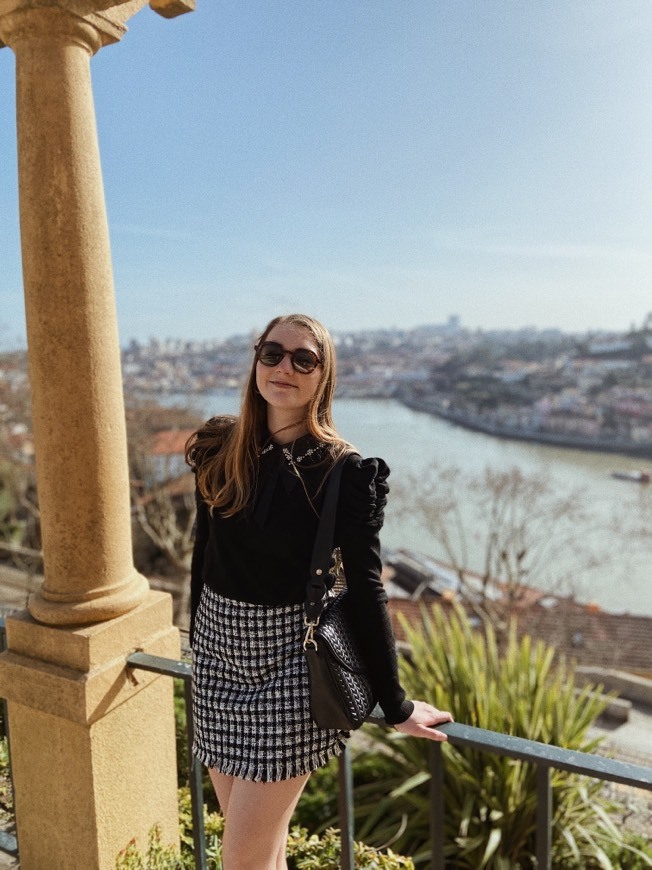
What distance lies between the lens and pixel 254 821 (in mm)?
1566

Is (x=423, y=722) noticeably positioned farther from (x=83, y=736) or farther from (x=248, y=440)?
(x=83, y=736)

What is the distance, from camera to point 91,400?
2.31 meters

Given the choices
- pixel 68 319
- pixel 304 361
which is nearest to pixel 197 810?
pixel 304 361

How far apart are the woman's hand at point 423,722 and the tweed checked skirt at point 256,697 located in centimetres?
16

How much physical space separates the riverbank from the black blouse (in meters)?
37.7

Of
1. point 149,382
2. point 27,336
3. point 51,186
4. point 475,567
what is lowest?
point 475,567

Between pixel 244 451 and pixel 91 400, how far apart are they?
0.80m

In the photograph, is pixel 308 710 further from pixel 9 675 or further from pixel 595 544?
pixel 595 544

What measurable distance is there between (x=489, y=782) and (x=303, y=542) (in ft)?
14.3

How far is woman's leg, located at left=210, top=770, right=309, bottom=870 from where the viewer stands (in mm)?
1562

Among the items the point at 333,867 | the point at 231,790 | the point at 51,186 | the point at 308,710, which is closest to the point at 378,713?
the point at 308,710

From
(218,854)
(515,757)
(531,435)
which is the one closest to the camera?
(515,757)

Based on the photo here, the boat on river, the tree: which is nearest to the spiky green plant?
the tree

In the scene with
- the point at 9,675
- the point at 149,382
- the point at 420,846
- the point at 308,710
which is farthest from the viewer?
the point at 149,382
